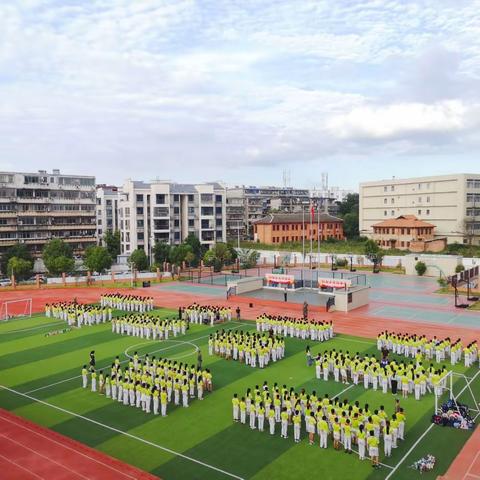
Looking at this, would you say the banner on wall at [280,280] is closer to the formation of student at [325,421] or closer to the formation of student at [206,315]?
the formation of student at [206,315]

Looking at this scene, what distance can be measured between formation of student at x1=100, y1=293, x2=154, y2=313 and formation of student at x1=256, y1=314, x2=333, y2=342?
10156mm

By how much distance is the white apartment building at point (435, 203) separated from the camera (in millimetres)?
70125

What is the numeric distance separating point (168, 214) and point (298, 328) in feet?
150

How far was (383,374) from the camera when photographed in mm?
19000

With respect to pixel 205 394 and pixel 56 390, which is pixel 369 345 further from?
pixel 56 390

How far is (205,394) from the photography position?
19188mm

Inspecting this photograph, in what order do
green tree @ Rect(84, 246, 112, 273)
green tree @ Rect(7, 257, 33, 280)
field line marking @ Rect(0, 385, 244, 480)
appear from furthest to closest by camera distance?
green tree @ Rect(84, 246, 112, 273)
green tree @ Rect(7, 257, 33, 280)
field line marking @ Rect(0, 385, 244, 480)

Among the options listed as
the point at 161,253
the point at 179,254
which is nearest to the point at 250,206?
the point at 161,253

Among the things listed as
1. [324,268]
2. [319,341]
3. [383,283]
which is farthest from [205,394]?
Result: [324,268]

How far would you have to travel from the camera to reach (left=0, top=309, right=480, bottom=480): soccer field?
13.7 meters

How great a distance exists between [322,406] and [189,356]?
32.1 feet

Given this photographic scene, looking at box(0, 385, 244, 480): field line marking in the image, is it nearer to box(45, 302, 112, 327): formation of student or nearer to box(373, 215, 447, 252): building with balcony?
box(45, 302, 112, 327): formation of student

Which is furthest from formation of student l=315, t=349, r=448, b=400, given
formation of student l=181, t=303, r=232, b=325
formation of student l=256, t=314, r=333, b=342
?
formation of student l=181, t=303, r=232, b=325

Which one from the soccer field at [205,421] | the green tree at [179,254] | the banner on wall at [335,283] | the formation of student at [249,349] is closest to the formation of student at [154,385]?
the soccer field at [205,421]
